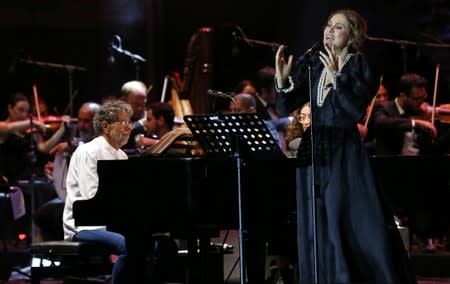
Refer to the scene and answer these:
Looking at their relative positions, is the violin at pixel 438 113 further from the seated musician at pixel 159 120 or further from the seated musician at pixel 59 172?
the seated musician at pixel 59 172

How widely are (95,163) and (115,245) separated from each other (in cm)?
57

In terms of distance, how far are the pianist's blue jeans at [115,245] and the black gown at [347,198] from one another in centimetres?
132

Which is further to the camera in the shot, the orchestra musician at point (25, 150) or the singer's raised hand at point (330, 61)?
the orchestra musician at point (25, 150)

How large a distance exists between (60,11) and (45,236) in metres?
2.91

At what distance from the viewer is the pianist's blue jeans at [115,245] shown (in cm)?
643

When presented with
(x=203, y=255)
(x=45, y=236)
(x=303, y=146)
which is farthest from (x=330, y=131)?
(x=45, y=236)

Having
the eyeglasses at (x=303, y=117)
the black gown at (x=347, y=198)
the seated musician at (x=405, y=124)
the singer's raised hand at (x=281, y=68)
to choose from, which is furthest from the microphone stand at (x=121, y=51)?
the black gown at (x=347, y=198)

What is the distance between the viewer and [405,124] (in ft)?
30.9

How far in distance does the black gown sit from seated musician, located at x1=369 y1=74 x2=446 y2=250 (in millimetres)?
3823

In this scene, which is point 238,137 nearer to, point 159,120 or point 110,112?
point 110,112

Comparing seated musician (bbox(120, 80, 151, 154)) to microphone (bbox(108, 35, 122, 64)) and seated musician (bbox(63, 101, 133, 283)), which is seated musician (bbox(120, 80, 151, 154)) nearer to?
microphone (bbox(108, 35, 122, 64))

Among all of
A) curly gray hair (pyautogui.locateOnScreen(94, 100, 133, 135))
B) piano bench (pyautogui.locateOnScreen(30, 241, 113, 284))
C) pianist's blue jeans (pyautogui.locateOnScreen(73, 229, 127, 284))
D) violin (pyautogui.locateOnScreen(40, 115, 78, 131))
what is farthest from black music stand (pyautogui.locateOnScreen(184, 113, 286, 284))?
violin (pyautogui.locateOnScreen(40, 115, 78, 131))

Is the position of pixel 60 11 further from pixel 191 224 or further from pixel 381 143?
pixel 191 224

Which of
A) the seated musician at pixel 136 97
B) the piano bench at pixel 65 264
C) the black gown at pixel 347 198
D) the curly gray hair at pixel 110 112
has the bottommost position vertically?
the piano bench at pixel 65 264
